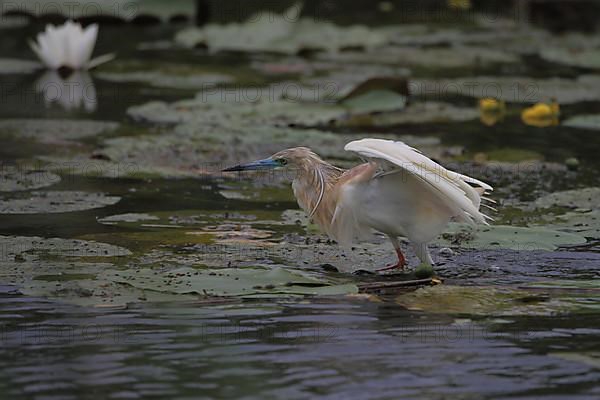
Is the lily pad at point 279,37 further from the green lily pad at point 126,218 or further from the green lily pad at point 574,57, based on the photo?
the green lily pad at point 126,218

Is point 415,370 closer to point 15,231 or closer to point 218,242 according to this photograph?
point 218,242

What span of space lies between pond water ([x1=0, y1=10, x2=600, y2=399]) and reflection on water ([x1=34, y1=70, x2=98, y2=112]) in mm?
63

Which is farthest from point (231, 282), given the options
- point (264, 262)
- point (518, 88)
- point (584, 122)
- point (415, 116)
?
point (518, 88)

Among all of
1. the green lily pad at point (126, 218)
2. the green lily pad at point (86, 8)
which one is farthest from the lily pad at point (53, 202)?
the green lily pad at point (86, 8)

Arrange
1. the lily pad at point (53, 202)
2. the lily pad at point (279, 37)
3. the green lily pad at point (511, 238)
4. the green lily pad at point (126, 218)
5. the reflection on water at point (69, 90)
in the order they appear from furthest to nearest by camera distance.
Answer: the lily pad at point (279, 37)
the reflection on water at point (69, 90)
the lily pad at point (53, 202)
the green lily pad at point (126, 218)
the green lily pad at point (511, 238)

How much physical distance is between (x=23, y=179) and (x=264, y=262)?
2.49 metres

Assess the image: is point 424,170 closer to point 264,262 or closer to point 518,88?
point 264,262

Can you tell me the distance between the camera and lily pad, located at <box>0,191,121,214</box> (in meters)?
7.07

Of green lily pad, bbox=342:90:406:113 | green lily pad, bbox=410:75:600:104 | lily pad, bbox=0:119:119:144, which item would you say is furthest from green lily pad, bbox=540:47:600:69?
lily pad, bbox=0:119:119:144

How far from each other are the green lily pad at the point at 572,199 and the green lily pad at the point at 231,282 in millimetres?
2362

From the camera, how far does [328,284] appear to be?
550cm

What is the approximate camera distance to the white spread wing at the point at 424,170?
555 cm

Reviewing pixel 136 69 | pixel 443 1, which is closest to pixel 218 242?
pixel 136 69

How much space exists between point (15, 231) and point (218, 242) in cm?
112
